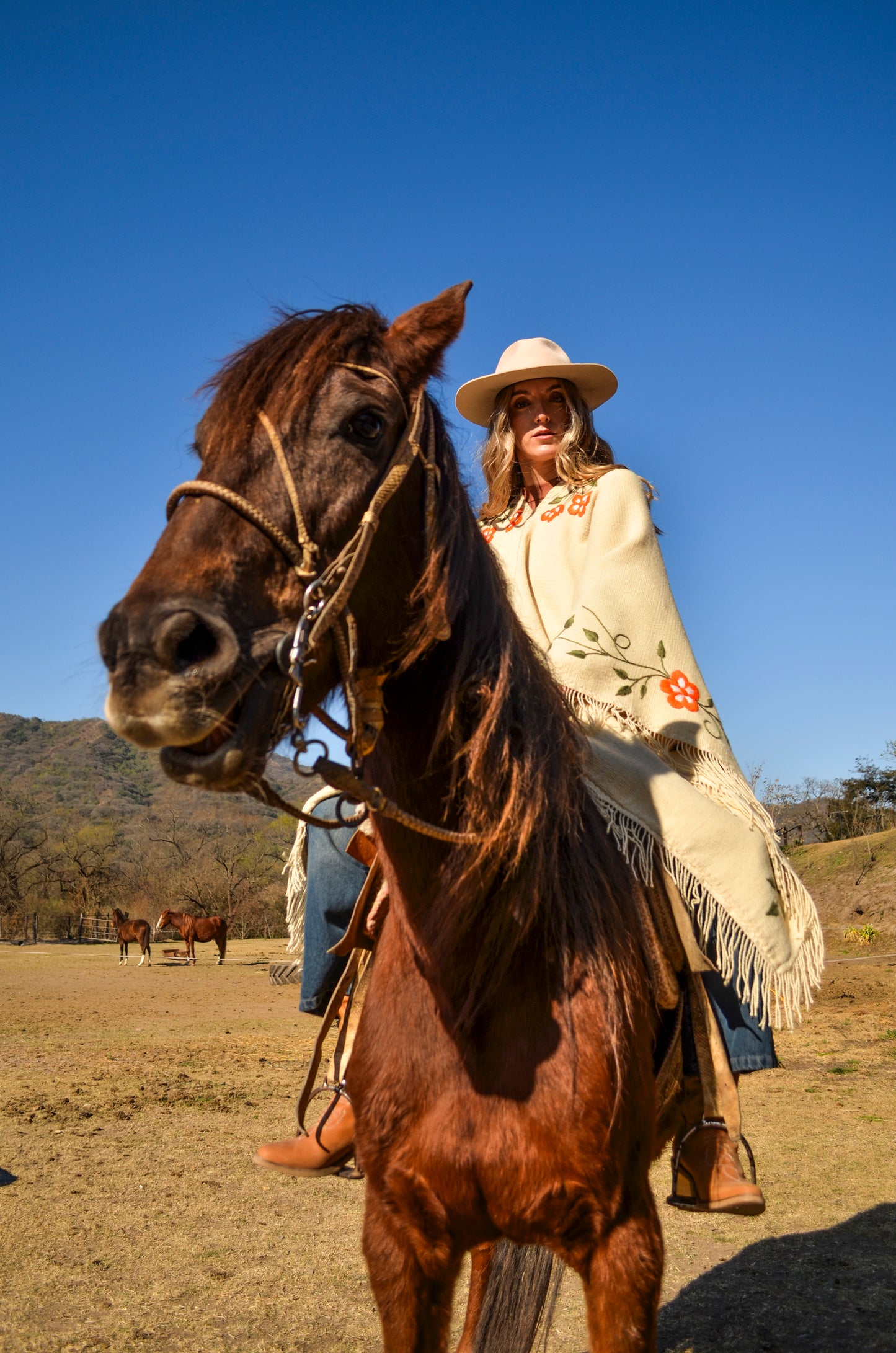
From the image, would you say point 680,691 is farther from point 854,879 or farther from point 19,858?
point 19,858

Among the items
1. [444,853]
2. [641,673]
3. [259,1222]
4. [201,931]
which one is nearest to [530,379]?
[641,673]

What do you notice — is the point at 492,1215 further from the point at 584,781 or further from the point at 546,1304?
the point at 546,1304

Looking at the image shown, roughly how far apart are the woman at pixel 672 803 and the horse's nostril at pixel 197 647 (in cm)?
83

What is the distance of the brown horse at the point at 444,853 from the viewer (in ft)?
4.91

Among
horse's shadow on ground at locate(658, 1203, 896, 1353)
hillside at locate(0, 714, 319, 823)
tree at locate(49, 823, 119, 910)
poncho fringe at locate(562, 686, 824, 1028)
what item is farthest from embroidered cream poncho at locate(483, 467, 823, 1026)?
hillside at locate(0, 714, 319, 823)

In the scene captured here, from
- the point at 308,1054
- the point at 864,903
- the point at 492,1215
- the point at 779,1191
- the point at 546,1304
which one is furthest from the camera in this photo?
the point at 864,903

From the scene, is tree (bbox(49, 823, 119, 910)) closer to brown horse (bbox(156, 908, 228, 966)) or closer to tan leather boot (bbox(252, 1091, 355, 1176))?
brown horse (bbox(156, 908, 228, 966))

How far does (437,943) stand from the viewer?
1869mm

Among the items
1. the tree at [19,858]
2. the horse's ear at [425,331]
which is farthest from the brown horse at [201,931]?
the horse's ear at [425,331]

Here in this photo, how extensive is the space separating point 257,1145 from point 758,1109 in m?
3.92

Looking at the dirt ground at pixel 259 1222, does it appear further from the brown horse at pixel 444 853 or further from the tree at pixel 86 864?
the tree at pixel 86 864

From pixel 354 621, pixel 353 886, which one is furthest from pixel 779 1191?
pixel 354 621

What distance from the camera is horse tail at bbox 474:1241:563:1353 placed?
287cm

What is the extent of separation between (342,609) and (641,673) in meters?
1.34
